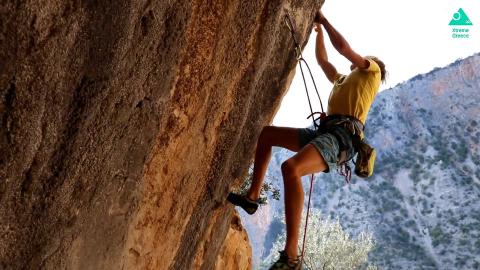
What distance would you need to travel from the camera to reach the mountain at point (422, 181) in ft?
120

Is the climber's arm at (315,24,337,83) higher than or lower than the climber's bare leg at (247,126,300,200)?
higher

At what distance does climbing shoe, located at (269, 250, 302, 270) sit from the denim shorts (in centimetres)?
88

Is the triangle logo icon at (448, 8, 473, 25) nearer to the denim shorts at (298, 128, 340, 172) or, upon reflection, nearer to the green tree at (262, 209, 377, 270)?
the green tree at (262, 209, 377, 270)

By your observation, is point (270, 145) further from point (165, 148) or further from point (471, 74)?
point (471, 74)

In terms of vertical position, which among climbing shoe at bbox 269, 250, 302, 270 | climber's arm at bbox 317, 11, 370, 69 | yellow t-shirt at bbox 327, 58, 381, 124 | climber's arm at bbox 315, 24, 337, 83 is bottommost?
climbing shoe at bbox 269, 250, 302, 270

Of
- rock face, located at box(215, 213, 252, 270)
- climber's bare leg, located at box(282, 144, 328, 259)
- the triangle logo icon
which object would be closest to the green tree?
rock face, located at box(215, 213, 252, 270)

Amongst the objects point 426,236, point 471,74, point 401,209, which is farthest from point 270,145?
point 471,74

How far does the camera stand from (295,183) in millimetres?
4281

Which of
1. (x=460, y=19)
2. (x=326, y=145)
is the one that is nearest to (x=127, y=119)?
(x=326, y=145)

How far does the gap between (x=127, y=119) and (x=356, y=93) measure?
2.46 meters

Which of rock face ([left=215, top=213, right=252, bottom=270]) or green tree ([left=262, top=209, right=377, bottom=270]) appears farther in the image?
green tree ([left=262, top=209, right=377, bottom=270])

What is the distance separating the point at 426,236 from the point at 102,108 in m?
38.8

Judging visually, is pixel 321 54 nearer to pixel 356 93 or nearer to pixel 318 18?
pixel 318 18

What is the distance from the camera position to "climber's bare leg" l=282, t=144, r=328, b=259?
14.0 ft
